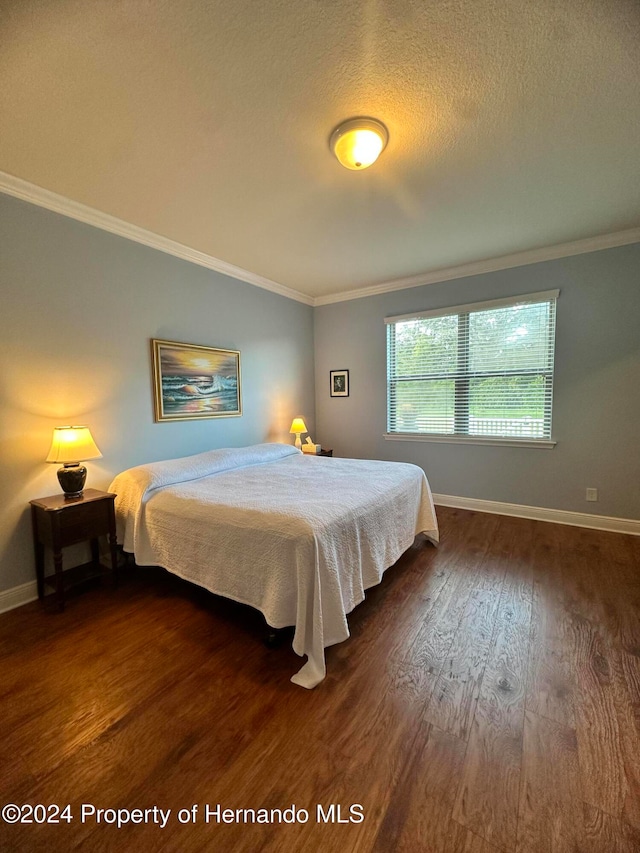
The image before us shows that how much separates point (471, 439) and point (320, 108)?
3159 millimetres

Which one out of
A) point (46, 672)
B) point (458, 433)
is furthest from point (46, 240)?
point (458, 433)

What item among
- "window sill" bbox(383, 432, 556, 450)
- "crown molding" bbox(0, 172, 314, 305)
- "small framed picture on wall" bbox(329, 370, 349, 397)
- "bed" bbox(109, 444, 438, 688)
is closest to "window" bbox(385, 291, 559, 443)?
"window sill" bbox(383, 432, 556, 450)

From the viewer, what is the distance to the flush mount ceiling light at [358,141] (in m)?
1.67

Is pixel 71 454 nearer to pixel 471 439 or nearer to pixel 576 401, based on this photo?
pixel 471 439

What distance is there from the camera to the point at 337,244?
120 inches

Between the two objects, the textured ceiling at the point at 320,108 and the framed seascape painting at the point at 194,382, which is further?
the framed seascape painting at the point at 194,382

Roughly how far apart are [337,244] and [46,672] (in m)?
3.43

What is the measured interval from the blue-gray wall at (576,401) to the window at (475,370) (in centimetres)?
11

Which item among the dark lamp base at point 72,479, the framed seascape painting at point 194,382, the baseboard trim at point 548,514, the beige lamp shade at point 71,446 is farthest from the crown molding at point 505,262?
the dark lamp base at point 72,479

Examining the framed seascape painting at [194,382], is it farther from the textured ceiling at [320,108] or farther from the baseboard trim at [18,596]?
the baseboard trim at [18,596]

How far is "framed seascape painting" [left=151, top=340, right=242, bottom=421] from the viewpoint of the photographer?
2.98m

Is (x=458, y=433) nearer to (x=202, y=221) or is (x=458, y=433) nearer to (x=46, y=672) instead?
(x=202, y=221)

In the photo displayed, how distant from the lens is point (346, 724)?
136 cm

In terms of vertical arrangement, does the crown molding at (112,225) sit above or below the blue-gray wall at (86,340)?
above
